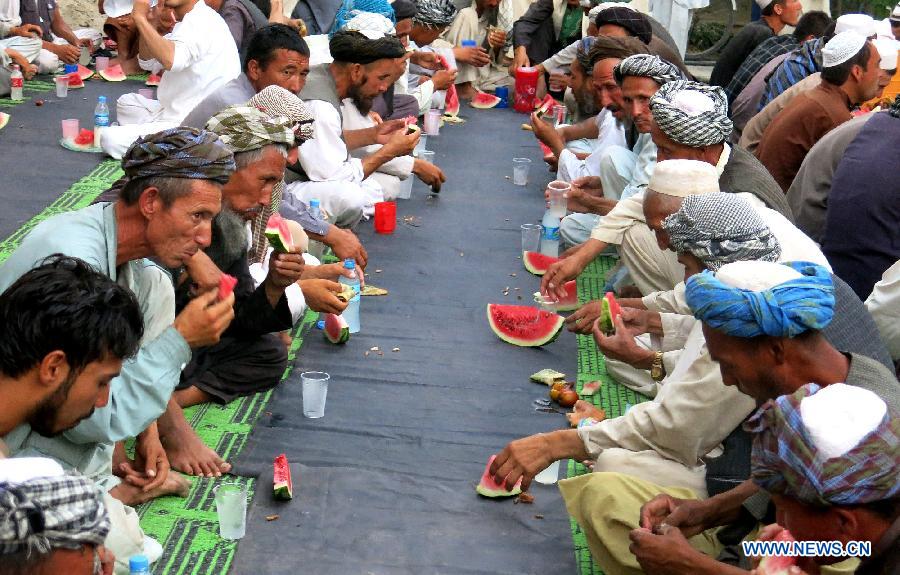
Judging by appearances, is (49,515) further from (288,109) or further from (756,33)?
(756,33)

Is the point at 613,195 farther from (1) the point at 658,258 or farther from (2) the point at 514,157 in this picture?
(2) the point at 514,157

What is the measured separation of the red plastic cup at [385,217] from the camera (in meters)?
7.35

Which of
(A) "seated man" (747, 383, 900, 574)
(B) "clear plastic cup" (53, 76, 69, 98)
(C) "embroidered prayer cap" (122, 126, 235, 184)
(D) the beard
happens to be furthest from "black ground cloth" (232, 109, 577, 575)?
(B) "clear plastic cup" (53, 76, 69, 98)

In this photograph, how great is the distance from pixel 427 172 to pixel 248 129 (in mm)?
3107

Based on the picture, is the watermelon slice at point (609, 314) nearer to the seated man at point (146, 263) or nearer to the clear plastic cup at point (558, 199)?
the seated man at point (146, 263)

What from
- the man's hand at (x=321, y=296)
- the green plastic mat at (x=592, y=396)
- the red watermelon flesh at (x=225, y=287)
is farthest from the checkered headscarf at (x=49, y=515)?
the man's hand at (x=321, y=296)

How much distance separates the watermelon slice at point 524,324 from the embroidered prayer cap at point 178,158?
2.33 meters

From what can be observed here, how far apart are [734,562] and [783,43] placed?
247 inches

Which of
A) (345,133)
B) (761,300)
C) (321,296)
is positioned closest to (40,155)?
Answer: (345,133)

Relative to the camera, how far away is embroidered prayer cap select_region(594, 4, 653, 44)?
331 inches

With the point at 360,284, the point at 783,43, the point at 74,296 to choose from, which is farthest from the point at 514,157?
the point at 74,296

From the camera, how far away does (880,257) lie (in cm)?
539

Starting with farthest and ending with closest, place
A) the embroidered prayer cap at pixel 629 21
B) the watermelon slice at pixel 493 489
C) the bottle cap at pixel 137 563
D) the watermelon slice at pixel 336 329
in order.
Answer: the embroidered prayer cap at pixel 629 21 → the watermelon slice at pixel 336 329 → the watermelon slice at pixel 493 489 → the bottle cap at pixel 137 563

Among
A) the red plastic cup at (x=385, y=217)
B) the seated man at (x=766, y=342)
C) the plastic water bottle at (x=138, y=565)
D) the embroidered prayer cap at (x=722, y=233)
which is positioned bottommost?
the red plastic cup at (x=385, y=217)
